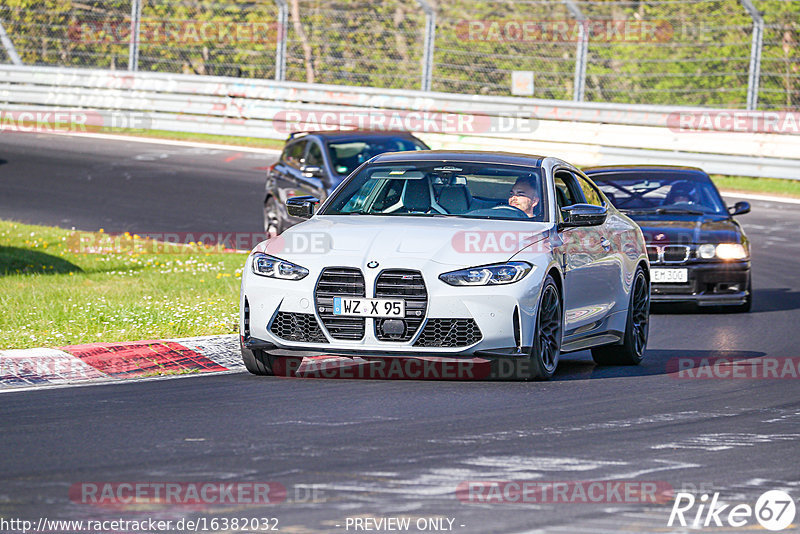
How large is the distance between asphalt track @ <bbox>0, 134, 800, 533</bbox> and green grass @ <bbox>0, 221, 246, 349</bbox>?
71.1 inches

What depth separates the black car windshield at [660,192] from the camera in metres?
15.9

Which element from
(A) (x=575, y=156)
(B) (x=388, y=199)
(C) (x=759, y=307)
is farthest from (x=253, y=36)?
(B) (x=388, y=199)

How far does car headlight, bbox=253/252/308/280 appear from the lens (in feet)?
31.1

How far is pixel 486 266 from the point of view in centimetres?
935

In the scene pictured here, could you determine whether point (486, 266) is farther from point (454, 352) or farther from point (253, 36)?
point (253, 36)

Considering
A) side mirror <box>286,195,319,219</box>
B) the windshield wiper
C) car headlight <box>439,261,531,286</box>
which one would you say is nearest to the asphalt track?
car headlight <box>439,261,531,286</box>

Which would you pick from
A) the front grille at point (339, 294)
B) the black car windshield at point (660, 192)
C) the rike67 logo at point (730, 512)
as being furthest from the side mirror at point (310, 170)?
the rike67 logo at point (730, 512)

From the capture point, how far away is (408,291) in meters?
9.30

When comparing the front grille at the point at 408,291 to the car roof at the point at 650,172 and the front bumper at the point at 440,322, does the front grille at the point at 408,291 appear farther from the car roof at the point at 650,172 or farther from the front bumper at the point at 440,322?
the car roof at the point at 650,172

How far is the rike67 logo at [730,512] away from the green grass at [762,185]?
64.5 ft

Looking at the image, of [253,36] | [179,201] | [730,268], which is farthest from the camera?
[253,36]

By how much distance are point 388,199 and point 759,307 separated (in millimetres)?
6331

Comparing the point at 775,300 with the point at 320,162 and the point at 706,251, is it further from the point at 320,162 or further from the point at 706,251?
the point at 320,162

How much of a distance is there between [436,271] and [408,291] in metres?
0.22
